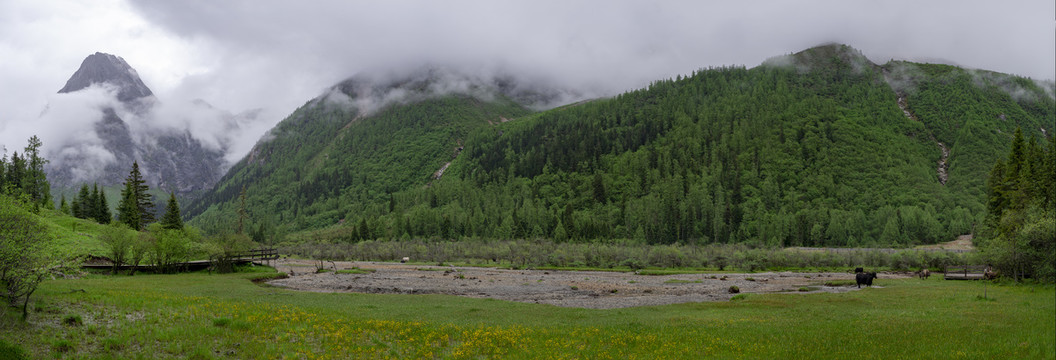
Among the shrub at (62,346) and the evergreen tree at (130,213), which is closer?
the shrub at (62,346)

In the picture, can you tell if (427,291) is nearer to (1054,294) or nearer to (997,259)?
(1054,294)

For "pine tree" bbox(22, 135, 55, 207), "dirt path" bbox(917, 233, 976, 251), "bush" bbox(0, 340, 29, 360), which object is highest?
"pine tree" bbox(22, 135, 55, 207)

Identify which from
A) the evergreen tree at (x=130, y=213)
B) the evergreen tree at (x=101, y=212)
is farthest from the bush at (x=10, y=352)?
the evergreen tree at (x=101, y=212)

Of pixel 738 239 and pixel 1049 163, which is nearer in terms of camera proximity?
pixel 1049 163

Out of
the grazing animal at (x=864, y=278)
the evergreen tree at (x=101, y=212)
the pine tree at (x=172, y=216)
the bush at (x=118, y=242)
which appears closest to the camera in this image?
the bush at (x=118, y=242)

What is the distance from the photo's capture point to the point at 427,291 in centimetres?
6075

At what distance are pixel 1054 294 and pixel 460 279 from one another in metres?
66.8

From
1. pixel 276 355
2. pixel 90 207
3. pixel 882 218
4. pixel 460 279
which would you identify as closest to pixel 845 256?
pixel 882 218

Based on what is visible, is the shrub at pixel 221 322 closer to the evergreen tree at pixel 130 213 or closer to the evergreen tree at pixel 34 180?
the evergreen tree at pixel 130 213

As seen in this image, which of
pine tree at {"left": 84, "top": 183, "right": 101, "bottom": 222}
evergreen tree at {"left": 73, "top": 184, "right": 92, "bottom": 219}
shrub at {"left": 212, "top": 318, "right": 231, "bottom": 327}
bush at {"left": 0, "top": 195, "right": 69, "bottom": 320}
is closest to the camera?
bush at {"left": 0, "top": 195, "right": 69, "bottom": 320}

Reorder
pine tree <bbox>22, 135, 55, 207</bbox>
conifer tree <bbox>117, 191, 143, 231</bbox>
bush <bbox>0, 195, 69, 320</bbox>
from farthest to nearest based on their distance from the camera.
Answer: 1. pine tree <bbox>22, 135, 55, 207</bbox>
2. conifer tree <bbox>117, 191, 143, 231</bbox>
3. bush <bbox>0, 195, 69, 320</bbox>

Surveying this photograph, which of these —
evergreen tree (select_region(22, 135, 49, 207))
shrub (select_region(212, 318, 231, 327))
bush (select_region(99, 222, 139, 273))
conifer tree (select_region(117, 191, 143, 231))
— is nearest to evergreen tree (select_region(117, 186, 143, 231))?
conifer tree (select_region(117, 191, 143, 231))

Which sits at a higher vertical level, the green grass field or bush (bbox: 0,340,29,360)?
bush (bbox: 0,340,29,360)

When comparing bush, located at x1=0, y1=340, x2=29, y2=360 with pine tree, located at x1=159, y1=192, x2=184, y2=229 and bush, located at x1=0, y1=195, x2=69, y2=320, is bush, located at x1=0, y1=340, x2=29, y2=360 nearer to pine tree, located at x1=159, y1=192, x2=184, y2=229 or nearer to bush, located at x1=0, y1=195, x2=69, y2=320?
bush, located at x1=0, y1=195, x2=69, y2=320
